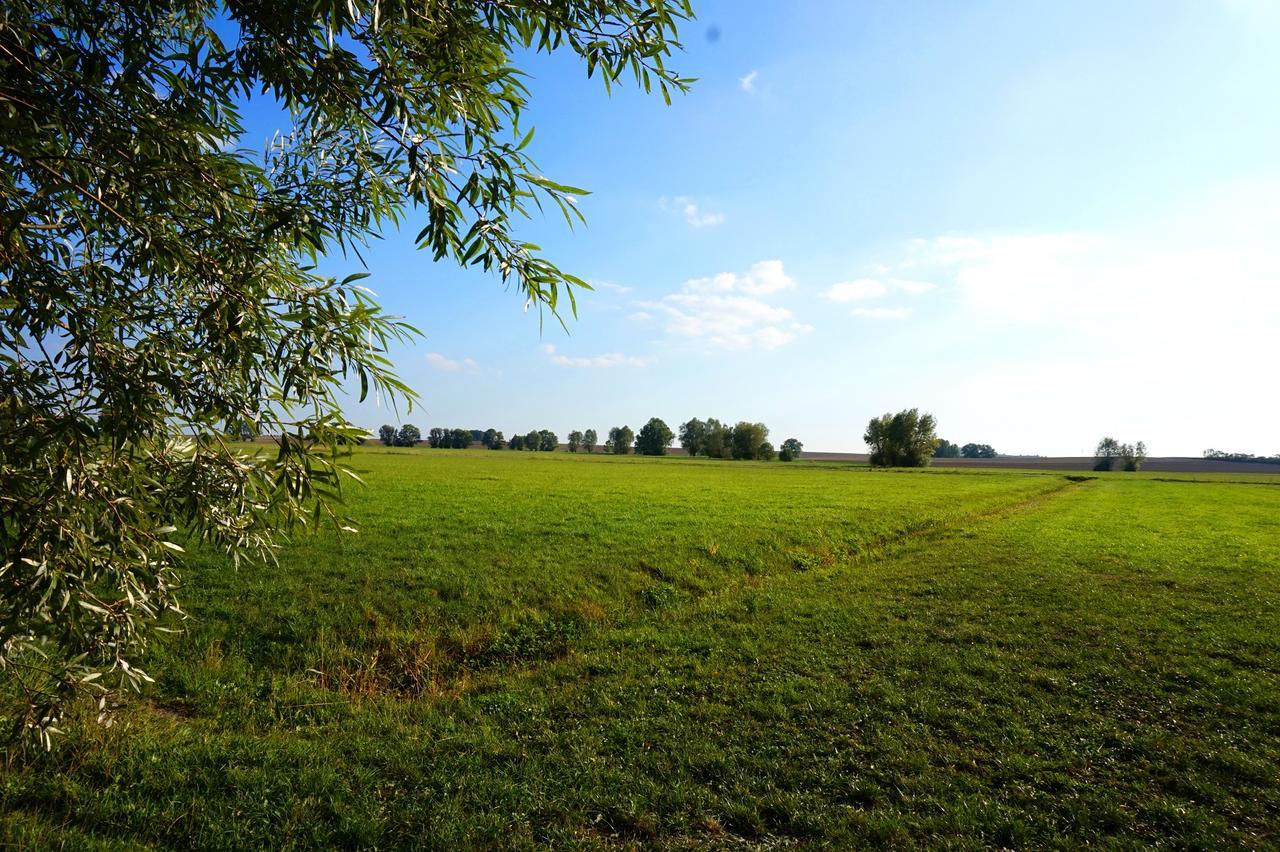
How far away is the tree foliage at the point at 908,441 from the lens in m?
122

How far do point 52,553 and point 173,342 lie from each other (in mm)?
1793

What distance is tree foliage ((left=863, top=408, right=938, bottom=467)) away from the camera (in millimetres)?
122500

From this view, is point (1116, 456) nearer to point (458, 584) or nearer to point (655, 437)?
point (655, 437)

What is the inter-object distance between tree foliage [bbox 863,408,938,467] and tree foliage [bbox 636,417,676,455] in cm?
7734

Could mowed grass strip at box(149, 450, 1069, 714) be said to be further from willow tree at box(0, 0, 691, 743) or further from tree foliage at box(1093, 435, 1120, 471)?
tree foliage at box(1093, 435, 1120, 471)

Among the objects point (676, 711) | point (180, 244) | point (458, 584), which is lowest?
point (676, 711)

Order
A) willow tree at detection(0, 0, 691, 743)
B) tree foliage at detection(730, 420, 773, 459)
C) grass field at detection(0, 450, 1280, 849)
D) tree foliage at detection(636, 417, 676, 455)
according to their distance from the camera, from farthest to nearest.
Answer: tree foliage at detection(636, 417, 676, 455) < tree foliage at detection(730, 420, 773, 459) < grass field at detection(0, 450, 1280, 849) < willow tree at detection(0, 0, 691, 743)

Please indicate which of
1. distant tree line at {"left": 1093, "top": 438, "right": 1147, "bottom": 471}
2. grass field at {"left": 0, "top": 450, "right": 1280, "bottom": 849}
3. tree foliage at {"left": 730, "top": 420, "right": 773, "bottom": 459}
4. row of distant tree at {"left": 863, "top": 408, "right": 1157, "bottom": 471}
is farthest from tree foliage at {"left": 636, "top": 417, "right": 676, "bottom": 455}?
grass field at {"left": 0, "top": 450, "right": 1280, "bottom": 849}

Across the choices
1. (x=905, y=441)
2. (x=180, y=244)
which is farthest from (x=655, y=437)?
(x=180, y=244)

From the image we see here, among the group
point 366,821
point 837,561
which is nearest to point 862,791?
point 366,821

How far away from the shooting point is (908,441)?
123 meters

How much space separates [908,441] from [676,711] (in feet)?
423

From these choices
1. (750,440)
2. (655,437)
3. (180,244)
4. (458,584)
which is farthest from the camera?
(655,437)

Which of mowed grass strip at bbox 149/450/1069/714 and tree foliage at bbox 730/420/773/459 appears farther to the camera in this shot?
tree foliage at bbox 730/420/773/459
